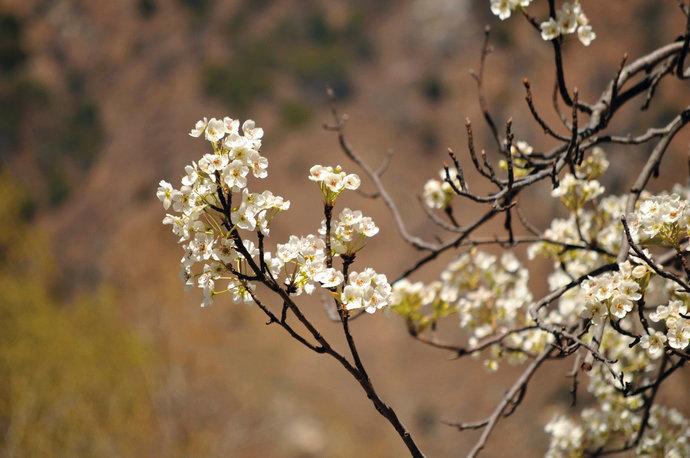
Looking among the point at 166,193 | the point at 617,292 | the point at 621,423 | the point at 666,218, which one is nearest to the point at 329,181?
the point at 166,193

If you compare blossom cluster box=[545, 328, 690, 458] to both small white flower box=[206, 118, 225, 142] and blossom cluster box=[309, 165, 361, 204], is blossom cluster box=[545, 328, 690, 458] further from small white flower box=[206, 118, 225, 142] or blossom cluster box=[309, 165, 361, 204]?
small white flower box=[206, 118, 225, 142]

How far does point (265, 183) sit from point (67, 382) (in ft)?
43.0

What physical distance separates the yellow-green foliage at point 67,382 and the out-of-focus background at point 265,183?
4cm

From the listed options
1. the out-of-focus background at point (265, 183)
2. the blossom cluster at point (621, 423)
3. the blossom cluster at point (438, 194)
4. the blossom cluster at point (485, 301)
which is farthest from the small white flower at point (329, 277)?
the out-of-focus background at point (265, 183)

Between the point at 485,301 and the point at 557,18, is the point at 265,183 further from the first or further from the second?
the point at 557,18

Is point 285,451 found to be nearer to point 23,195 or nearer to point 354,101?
point 354,101

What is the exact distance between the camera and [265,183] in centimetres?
2473

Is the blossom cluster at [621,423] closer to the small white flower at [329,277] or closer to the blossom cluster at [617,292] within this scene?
the blossom cluster at [617,292]

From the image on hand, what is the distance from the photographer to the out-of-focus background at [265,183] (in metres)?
Result: 14.1

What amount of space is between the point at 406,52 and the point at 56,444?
22.7 metres

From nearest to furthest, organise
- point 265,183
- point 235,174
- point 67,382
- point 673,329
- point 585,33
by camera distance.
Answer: point 235,174
point 673,329
point 585,33
point 67,382
point 265,183

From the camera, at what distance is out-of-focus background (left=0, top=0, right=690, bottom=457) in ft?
46.2

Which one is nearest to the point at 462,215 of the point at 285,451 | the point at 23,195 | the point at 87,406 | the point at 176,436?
the point at 285,451

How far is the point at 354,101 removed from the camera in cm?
2841
